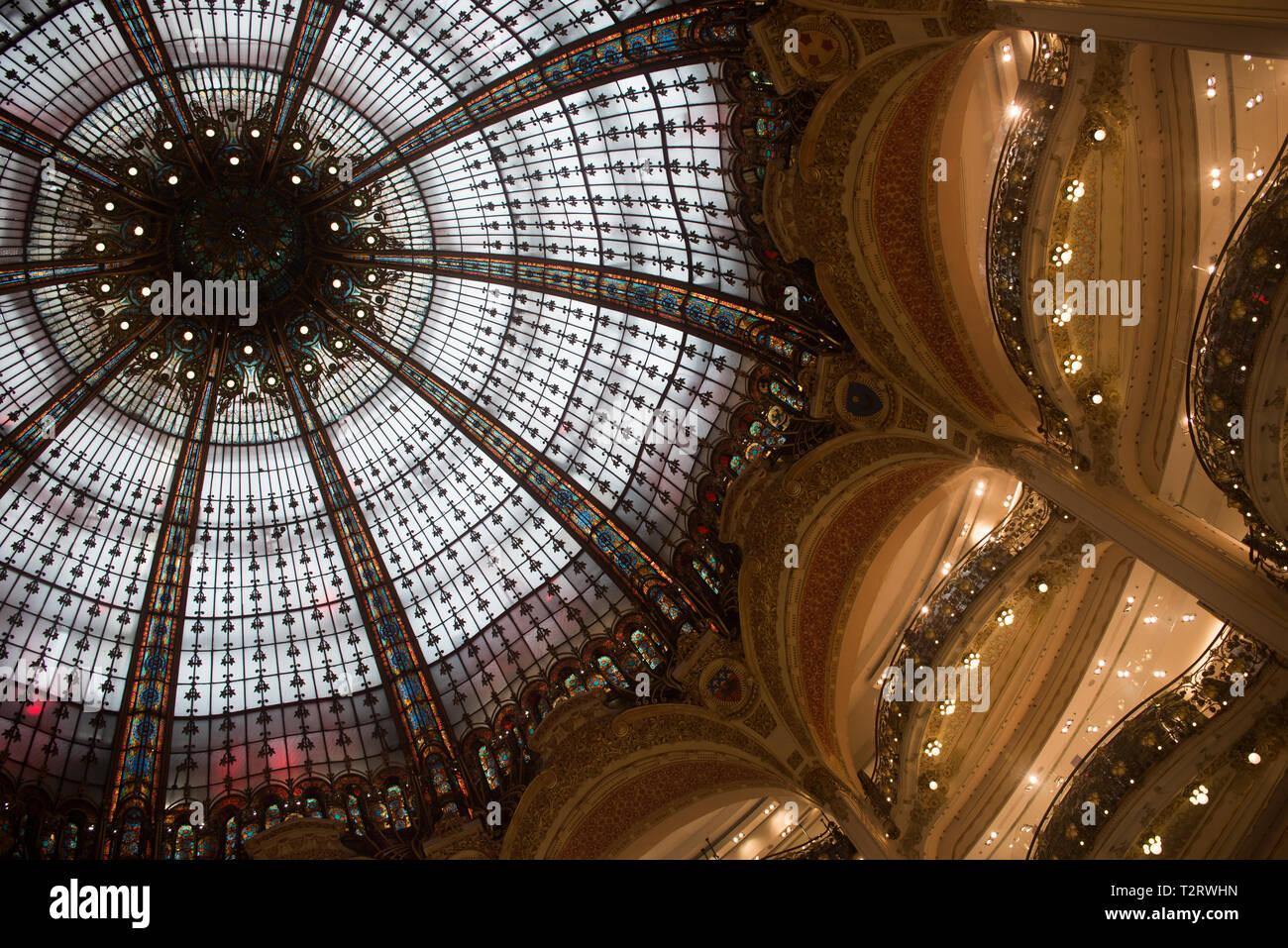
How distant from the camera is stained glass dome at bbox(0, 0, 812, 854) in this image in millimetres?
15367

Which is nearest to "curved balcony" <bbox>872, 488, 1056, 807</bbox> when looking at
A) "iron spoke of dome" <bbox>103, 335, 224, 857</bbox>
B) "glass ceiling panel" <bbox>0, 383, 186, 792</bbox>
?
"iron spoke of dome" <bbox>103, 335, 224, 857</bbox>

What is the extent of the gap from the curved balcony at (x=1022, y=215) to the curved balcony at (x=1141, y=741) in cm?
302

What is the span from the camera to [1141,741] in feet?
37.7

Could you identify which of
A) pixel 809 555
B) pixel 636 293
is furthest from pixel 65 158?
pixel 809 555

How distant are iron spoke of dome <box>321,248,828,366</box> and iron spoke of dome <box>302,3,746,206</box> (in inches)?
76.3

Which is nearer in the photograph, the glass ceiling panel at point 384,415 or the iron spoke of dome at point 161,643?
the glass ceiling panel at point 384,415

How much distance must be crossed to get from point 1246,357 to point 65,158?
18.9 m

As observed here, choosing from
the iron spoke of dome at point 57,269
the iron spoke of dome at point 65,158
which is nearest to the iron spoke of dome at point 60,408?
the iron spoke of dome at point 57,269

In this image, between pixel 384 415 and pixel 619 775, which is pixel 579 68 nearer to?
pixel 384 415

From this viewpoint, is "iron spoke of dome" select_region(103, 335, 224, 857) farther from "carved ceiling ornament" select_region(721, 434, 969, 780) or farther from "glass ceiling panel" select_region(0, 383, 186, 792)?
"carved ceiling ornament" select_region(721, 434, 969, 780)

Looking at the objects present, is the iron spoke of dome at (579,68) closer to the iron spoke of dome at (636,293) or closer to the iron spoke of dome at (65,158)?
the iron spoke of dome at (636,293)

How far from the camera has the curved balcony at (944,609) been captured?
1384cm

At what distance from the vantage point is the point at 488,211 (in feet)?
57.3
